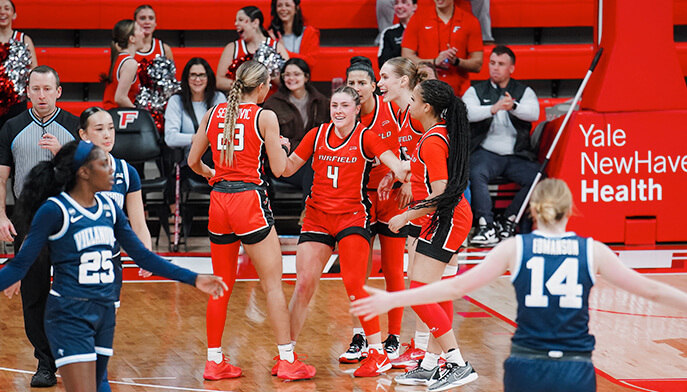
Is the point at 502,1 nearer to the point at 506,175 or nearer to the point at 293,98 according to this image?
the point at 506,175

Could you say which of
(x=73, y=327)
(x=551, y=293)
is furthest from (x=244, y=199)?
(x=551, y=293)

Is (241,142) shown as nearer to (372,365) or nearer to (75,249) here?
(372,365)

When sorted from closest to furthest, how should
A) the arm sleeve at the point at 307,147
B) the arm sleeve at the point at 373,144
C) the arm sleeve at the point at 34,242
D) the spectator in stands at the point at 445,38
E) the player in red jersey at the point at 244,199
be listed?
the arm sleeve at the point at 34,242 < the player in red jersey at the point at 244,199 < the arm sleeve at the point at 373,144 < the arm sleeve at the point at 307,147 < the spectator in stands at the point at 445,38

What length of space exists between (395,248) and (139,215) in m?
1.69

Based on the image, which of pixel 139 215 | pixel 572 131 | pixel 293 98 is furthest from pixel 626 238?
pixel 139 215

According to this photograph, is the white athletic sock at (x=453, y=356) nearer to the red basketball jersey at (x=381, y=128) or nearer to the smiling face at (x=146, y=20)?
the red basketball jersey at (x=381, y=128)

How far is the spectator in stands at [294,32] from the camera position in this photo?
942 centimetres

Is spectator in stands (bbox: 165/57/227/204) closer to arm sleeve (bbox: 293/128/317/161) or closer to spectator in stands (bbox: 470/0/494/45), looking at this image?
arm sleeve (bbox: 293/128/317/161)

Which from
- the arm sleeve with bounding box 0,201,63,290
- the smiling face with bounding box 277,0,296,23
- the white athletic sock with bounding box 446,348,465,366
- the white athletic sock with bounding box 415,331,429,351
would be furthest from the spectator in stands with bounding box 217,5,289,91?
the arm sleeve with bounding box 0,201,63,290

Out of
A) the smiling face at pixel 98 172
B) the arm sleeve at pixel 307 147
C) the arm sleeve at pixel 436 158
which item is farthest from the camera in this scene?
the arm sleeve at pixel 307 147

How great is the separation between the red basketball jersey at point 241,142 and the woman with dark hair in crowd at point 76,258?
1363mm

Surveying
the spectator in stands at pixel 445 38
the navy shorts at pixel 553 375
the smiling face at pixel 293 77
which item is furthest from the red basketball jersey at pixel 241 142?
the spectator in stands at pixel 445 38

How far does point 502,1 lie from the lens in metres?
11.0

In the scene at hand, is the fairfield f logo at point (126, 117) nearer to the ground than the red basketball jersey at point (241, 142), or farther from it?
farther from it
